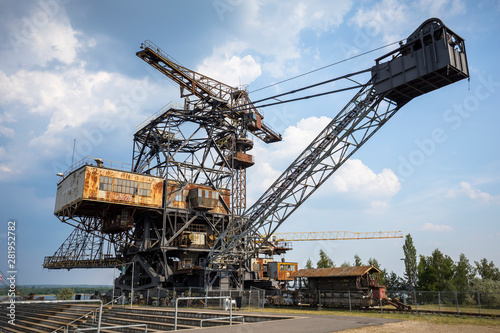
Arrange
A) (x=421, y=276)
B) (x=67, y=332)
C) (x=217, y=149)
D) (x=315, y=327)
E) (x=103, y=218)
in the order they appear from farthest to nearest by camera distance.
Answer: (x=421, y=276) < (x=217, y=149) < (x=103, y=218) < (x=67, y=332) < (x=315, y=327)

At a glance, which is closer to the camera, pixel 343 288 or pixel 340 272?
pixel 343 288

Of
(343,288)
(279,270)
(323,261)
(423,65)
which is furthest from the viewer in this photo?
(323,261)

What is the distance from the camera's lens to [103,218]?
43281 millimetres

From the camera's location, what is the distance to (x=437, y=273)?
6631 centimetres

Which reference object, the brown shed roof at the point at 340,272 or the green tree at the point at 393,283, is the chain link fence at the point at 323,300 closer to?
the brown shed roof at the point at 340,272

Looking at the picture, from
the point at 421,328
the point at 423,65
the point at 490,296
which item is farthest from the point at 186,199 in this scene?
the point at 490,296

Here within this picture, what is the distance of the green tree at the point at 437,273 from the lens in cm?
6519

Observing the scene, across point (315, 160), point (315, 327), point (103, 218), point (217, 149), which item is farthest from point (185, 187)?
point (315, 327)

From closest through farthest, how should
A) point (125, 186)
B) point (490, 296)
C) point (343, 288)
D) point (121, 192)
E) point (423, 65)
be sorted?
point (423, 65)
point (490, 296)
point (343, 288)
point (121, 192)
point (125, 186)

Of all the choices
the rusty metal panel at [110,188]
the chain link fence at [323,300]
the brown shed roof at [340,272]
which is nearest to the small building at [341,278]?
the brown shed roof at [340,272]

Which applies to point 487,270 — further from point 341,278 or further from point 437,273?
point 341,278

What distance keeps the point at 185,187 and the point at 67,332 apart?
22.2 meters

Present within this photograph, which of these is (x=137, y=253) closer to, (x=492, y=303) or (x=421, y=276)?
(x=492, y=303)

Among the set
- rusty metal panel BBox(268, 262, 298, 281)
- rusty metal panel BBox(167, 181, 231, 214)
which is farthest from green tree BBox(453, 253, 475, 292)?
rusty metal panel BBox(167, 181, 231, 214)
